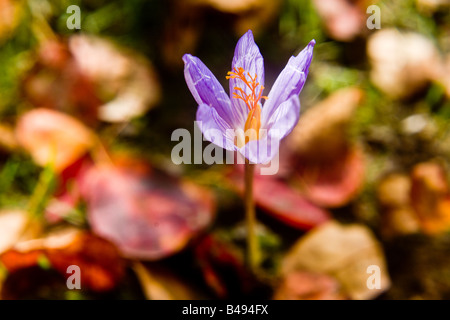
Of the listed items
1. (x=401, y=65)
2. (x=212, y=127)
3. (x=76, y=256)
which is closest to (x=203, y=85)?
(x=212, y=127)

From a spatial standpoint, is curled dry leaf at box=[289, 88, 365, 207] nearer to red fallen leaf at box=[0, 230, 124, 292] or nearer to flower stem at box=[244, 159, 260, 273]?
flower stem at box=[244, 159, 260, 273]

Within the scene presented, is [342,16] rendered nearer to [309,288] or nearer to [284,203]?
[284,203]

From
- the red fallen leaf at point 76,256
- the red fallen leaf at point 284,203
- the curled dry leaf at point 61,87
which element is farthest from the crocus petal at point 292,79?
the curled dry leaf at point 61,87

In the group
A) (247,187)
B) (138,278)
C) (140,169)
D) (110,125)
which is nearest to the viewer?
(247,187)

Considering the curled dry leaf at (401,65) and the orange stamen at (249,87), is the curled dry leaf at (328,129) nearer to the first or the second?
the curled dry leaf at (401,65)
